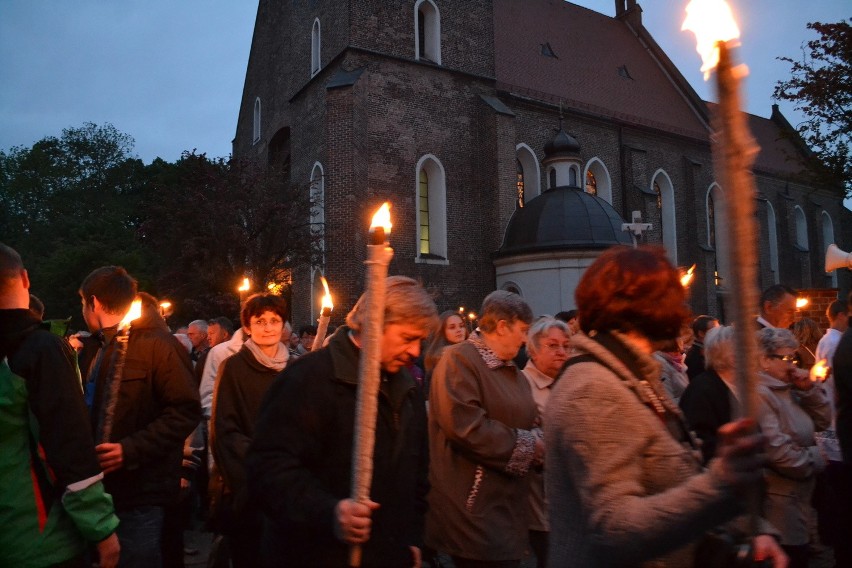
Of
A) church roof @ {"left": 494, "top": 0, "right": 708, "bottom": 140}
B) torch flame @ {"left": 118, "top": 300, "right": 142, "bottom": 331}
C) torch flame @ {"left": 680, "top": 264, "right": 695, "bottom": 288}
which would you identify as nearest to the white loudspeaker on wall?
→ torch flame @ {"left": 680, "top": 264, "right": 695, "bottom": 288}

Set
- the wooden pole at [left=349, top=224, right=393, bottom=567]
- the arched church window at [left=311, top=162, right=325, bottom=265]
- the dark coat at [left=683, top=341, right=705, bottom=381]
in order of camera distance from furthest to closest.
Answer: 1. the arched church window at [left=311, top=162, right=325, bottom=265]
2. the dark coat at [left=683, top=341, right=705, bottom=381]
3. the wooden pole at [left=349, top=224, right=393, bottom=567]

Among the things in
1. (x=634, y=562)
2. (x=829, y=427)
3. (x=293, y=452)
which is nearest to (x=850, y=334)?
(x=829, y=427)

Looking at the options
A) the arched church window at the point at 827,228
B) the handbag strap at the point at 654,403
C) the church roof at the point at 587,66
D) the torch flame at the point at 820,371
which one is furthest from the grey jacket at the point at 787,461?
the arched church window at the point at 827,228

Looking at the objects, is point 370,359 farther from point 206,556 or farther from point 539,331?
point 206,556

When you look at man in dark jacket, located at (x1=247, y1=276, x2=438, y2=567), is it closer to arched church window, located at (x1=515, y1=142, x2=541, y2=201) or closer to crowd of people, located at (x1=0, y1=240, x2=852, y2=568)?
crowd of people, located at (x1=0, y1=240, x2=852, y2=568)

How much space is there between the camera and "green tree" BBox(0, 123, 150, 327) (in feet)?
136

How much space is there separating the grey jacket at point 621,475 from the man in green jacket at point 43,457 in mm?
1712

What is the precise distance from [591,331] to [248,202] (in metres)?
19.0

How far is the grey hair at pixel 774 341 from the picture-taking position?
435cm

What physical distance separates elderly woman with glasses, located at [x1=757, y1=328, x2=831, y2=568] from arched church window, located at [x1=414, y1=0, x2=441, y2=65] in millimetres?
20476

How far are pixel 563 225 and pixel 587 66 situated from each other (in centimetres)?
1229

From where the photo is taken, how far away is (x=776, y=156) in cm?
3950

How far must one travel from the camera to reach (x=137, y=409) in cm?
366

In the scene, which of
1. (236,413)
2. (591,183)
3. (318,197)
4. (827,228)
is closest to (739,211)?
(236,413)
